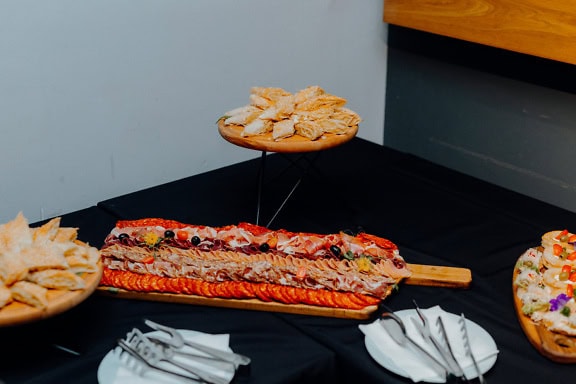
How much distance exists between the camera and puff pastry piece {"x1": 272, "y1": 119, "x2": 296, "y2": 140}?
217 cm

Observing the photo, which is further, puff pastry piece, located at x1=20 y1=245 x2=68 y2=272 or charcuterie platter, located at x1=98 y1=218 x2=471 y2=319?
Answer: charcuterie platter, located at x1=98 y1=218 x2=471 y2=319

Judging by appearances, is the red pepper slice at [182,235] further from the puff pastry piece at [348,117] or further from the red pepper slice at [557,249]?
the red pepper slice at [557,249]

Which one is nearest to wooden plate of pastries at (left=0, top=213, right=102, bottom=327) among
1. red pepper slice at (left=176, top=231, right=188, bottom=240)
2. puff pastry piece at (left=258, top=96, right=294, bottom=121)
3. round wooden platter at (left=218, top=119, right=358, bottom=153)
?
red pepper slice at (left=176, top=231, right=188, bottom=240)

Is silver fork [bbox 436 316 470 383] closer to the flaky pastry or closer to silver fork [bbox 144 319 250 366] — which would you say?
silver fork [bbox 144 319 250 366]

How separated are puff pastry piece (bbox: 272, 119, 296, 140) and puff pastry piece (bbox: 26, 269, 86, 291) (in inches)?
31.0

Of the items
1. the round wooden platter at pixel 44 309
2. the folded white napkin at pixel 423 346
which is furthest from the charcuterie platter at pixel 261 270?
the round wooden platter at pixel 44 309

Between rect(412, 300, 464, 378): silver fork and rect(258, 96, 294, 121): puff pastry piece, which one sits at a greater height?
rect(258, 96, 294, 121): puff pastry piece

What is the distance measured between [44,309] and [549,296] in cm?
118

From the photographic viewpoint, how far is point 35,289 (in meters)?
1.56

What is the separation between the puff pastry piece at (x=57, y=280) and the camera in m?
1.59

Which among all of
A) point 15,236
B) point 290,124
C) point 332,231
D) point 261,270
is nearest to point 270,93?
point 290,124

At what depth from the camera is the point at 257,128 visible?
220 centimetres

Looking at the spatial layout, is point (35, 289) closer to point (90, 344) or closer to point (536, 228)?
point (90, 344)

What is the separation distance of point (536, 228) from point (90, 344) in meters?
1.44
